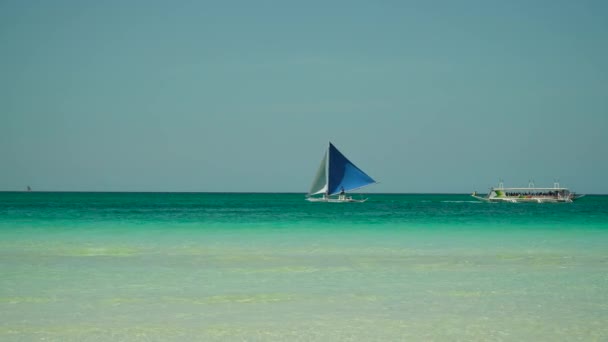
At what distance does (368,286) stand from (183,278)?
3.01 m

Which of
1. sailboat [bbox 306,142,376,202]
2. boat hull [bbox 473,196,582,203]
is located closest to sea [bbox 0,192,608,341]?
sailboat [bbox 306,142,376,202]

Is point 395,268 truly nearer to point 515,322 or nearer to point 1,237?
point 515,322

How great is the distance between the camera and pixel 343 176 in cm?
6197

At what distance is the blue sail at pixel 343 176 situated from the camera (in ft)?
200

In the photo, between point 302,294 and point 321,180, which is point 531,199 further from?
point 302,294

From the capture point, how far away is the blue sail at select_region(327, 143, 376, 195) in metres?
61.0

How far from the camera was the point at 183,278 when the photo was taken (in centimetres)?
991

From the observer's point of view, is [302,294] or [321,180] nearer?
[302,294]

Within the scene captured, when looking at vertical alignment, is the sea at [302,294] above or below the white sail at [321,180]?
below

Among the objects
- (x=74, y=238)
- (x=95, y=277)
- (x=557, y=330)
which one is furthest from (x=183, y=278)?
(x=74, y=238)

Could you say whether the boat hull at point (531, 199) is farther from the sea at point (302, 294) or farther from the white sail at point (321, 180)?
the sea at point (302, 294)

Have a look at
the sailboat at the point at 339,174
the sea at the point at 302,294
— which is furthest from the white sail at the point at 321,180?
the sea at the point at 302,294

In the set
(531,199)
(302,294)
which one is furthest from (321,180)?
(302,294)

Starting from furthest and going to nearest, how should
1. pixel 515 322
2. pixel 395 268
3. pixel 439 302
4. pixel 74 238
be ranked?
pixel 74 238
pixel 395 268
pixel 439 302
pixel 515 322
